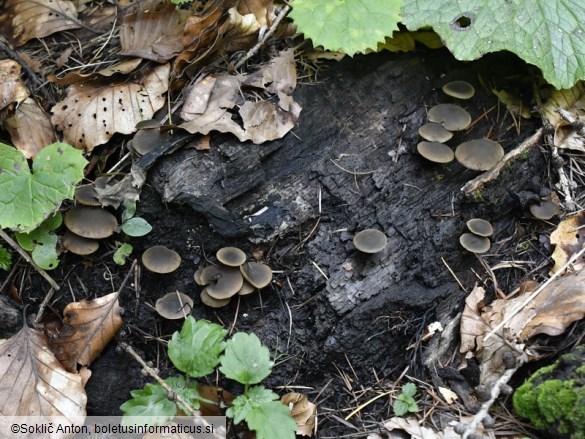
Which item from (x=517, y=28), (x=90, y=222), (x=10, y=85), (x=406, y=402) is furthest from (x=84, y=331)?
(x=517, y=28)

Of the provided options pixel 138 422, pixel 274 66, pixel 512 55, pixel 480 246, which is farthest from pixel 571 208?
pixel 138 422

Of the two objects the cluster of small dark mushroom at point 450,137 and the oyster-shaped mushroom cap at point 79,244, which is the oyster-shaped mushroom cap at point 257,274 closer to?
the oyster-shaped mushroom cap at point 79,244

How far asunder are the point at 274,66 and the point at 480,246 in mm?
1959

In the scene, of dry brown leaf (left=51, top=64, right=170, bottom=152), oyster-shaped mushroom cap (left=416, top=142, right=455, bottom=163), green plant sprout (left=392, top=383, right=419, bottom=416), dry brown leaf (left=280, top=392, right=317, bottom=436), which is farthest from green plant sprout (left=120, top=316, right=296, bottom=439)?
oyster-shaped mushroom cap (left=416, top=142, right=455, bottom=163)

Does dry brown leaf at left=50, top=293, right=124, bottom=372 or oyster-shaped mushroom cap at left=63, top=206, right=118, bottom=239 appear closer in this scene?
dry brown leaf at left=50, top=293, right=124, bottom=372

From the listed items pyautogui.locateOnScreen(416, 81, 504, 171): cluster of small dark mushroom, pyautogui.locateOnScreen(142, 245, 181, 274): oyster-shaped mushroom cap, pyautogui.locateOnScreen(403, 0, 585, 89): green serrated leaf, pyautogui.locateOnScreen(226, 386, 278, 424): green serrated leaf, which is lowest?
pyautogui.locateOnScreen(226, 386, 278, 424): green serrated leaf

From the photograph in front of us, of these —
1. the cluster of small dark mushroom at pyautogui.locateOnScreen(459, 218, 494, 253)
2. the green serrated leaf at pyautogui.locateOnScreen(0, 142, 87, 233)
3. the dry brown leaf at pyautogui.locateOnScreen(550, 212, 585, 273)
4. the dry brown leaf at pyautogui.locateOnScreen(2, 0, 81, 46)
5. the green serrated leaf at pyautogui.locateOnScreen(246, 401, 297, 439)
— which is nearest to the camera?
the green serrated leaf at pyautogui.locateOnScreen(246, 401, 297, 439)

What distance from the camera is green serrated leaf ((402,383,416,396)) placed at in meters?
3.49

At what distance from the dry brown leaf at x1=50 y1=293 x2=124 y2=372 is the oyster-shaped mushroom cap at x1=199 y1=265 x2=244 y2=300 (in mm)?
598

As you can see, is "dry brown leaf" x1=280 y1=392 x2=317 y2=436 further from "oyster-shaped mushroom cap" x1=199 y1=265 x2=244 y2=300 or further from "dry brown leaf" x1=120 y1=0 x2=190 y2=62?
"dry brown leaf" x1=120 y1=0 x2=190 y2=62

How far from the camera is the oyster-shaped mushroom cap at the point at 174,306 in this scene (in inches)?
144

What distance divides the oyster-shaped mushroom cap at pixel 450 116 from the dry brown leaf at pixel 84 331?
260 cm

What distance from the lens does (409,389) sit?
11.5ft

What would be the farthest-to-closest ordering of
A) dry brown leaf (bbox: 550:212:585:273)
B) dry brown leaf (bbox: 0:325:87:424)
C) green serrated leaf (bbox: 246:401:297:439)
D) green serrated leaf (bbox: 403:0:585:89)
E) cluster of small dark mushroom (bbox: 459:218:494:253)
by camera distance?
1. green serrated leaf (bbox: 403:0:585:89)
2. cluster of small dark mushroom (bbox: 459:218:494:253)
3. dry brown leaf (bbox: 550:212:585:273)
4. dry brown leaf (bbox: 0:325:87:424)
5. green serrated leaf (bbox: 246:401:297:439)
